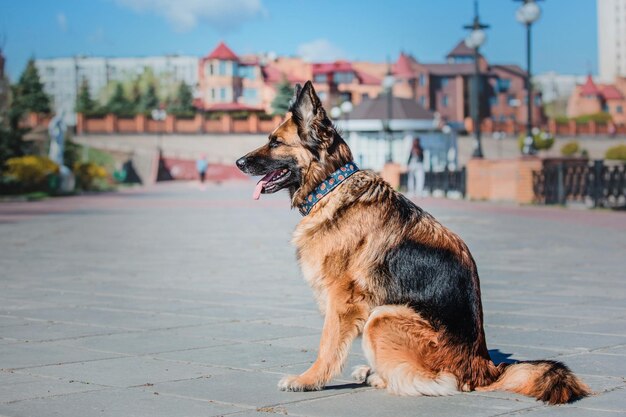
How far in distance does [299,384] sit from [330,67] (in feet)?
433

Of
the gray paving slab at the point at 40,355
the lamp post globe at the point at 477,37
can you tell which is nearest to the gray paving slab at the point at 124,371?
the gray paving slab at the point at 40,355

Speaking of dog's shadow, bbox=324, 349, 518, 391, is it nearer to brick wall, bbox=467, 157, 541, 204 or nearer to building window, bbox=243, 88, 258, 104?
brick wall, bbox=467, 157, 541, 204

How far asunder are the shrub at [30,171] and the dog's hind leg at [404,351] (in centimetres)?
3927

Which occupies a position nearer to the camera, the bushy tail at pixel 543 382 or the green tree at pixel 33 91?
the bushy tail at pixel 543 382

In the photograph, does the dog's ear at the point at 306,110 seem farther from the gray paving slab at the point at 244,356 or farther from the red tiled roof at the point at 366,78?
the red tiled roof at the point at 366,78

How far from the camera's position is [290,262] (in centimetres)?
1345

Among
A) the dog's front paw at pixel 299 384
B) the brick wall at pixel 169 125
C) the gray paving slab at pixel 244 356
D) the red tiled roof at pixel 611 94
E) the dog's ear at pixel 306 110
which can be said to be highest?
the red tiled roof at pixel 611 94

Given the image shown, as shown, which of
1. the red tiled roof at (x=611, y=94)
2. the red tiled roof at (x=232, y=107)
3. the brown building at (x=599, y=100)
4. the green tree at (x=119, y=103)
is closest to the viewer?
the green tree at (x=119, y=103)

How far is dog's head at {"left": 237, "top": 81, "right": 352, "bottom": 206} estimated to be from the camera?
5027 millimetres

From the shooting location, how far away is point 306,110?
4980 millimetres

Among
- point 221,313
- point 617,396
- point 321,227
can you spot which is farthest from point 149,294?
point 617,396

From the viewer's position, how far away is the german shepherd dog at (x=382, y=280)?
4855 mm

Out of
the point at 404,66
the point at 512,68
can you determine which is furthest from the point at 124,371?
the point at 512,68

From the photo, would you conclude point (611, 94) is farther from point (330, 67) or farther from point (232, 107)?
point (232, 107)
